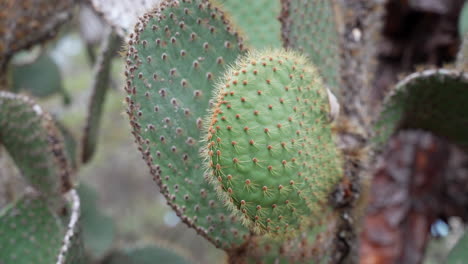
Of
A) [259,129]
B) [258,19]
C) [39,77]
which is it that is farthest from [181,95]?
[39,77]

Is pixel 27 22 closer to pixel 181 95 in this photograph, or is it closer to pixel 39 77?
pixel 39 77

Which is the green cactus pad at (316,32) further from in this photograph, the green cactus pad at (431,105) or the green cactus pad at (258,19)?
the green cactus pad at (431,105)

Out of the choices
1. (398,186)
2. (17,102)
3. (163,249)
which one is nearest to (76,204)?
(17,102)

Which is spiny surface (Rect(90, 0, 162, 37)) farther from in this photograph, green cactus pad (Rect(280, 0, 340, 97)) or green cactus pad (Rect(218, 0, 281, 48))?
green cactus pad (Rect(280, 0, 340, 97))

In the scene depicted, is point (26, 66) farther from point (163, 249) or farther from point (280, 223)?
point (280, 223)

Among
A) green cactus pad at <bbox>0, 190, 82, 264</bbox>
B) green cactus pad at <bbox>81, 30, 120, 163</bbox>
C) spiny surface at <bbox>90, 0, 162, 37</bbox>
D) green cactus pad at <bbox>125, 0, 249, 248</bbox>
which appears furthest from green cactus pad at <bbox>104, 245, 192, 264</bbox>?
spiny surface at <bbox>90, 0, 162, 37</bbox>
